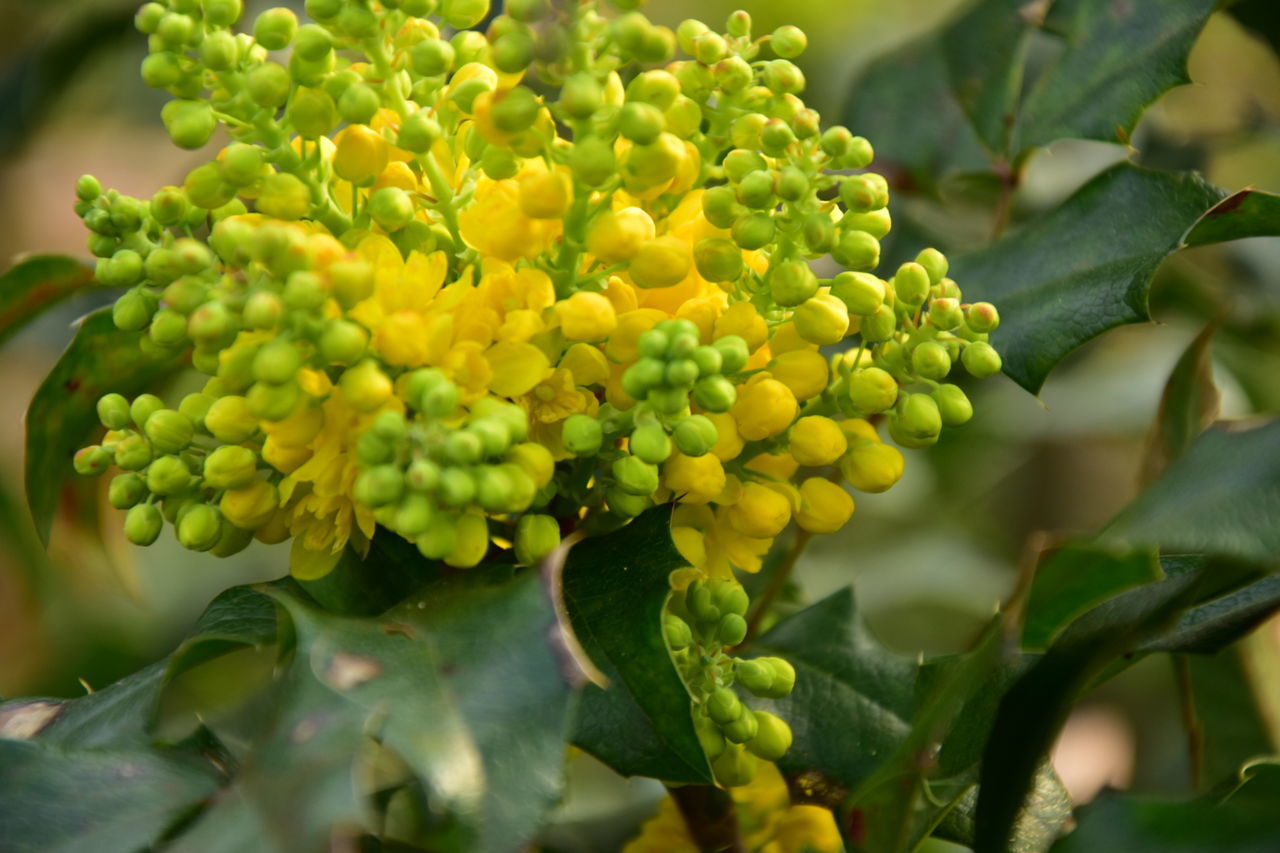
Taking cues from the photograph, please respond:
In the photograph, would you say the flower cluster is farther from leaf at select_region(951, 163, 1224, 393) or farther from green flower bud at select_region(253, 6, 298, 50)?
leaf at select_region(951, 163, 1224, 393)

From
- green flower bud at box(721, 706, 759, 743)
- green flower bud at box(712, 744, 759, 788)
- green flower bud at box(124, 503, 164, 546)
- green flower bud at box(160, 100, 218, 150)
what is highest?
green flower bud at box(160, 100, 218, 150)

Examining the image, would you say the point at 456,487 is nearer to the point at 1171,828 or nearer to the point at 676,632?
the point at 676,632

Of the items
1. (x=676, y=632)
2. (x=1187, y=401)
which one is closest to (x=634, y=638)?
(x=676, y=632)

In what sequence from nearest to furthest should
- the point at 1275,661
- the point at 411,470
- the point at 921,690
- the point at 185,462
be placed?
the point at 411,470, the point at 185,462, the point at 921,690, the point at 1275,661

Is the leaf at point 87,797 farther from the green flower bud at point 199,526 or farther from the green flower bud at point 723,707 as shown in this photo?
the green flower bud at point 723,707

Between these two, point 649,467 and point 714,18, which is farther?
point 714,18

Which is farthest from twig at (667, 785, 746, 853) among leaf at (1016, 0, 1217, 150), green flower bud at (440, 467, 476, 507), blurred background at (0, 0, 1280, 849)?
leaf at (1016, 0, 1217, 150)

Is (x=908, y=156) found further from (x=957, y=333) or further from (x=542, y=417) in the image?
(x=542, y=417)

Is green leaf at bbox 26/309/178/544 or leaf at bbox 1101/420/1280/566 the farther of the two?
green leaf at bbox 26/309/178/544

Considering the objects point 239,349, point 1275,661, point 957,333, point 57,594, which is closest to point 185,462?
point 239,349
